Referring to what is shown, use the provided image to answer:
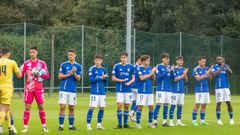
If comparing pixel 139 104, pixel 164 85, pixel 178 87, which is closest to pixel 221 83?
pixel 178 87

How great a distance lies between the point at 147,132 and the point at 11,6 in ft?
159

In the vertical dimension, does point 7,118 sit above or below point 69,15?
below

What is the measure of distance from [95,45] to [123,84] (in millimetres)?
24368

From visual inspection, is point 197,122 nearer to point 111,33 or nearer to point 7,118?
point 7,118

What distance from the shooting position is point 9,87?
16.5 meters

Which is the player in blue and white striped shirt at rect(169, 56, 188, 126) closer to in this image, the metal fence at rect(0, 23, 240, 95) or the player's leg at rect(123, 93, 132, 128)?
the player's leg at rect(123, 93, 132, 128)

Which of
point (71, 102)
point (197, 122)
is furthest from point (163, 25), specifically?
point (71, 102)

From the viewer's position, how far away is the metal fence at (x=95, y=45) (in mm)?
40406

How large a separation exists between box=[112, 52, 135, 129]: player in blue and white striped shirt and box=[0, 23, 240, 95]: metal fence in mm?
21058

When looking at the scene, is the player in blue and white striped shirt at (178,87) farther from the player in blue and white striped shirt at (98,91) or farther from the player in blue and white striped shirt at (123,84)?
the player in blue and white striped shirt at (98,91)

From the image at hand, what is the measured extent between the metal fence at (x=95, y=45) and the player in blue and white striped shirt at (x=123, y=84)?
21.1 m

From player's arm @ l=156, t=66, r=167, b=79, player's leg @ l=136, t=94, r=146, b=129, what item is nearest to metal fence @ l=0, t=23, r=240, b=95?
player's arm @ l=156, t=66, r=167, b=79

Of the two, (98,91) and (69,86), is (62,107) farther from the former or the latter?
(98,91)

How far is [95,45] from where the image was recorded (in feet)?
142
